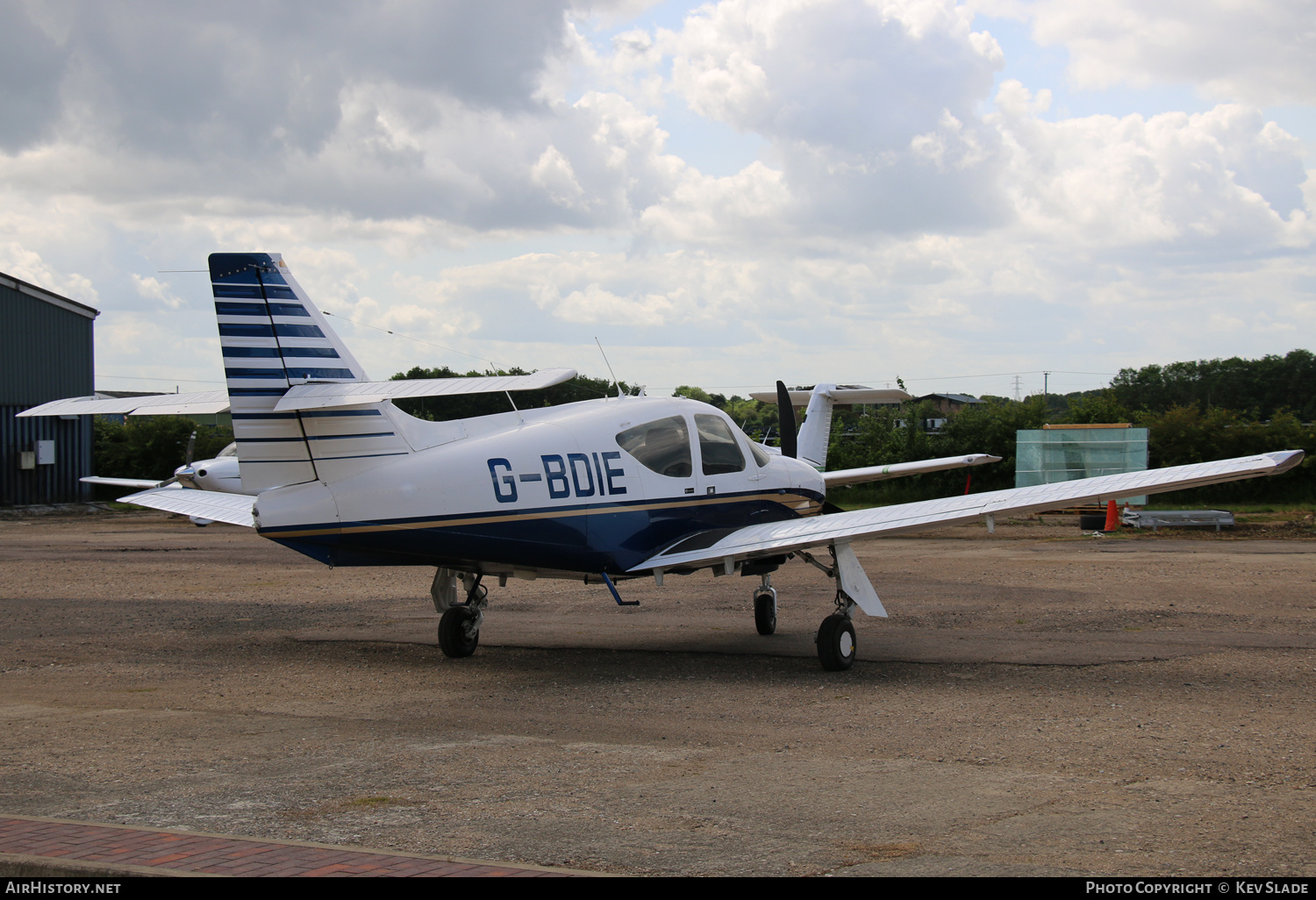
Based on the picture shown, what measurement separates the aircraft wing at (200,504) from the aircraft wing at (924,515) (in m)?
5.07

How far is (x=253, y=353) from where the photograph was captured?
9.15 metres

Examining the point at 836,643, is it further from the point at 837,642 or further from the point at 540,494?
the point at 540,494

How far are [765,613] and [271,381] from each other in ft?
20.6

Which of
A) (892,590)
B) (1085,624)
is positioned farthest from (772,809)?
(892,590)

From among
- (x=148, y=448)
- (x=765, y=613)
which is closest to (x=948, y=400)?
(x=148, y=448)

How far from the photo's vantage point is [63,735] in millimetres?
7648

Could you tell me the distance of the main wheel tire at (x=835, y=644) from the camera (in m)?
10.1

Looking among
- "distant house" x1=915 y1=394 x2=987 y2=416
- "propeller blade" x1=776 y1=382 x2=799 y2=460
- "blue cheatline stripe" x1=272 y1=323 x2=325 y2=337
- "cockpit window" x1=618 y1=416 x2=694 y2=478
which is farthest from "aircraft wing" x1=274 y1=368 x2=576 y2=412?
"distant house" x1=915 y1=394 x2=987 y2=416

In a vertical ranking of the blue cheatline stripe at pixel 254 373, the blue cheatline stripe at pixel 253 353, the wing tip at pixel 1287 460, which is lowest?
the wing tip at pixel 1287 460

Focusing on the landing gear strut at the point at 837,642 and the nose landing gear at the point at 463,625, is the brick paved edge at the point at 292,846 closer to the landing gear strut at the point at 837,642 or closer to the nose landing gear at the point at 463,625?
the nose landing gear at the point at 463,625

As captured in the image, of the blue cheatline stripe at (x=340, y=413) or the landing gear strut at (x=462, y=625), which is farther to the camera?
the landing gear strut at (x=462, y=625)

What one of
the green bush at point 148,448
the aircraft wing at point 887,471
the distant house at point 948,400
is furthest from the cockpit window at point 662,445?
the distant house at point 948,400

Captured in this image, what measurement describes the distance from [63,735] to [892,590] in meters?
12.0

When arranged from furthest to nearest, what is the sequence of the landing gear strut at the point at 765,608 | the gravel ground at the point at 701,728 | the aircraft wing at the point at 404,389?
the landing gear strut at the point at 765,608 → the aircraft wing at the point at 404,389 → the gravel ground at the point at 701,728
